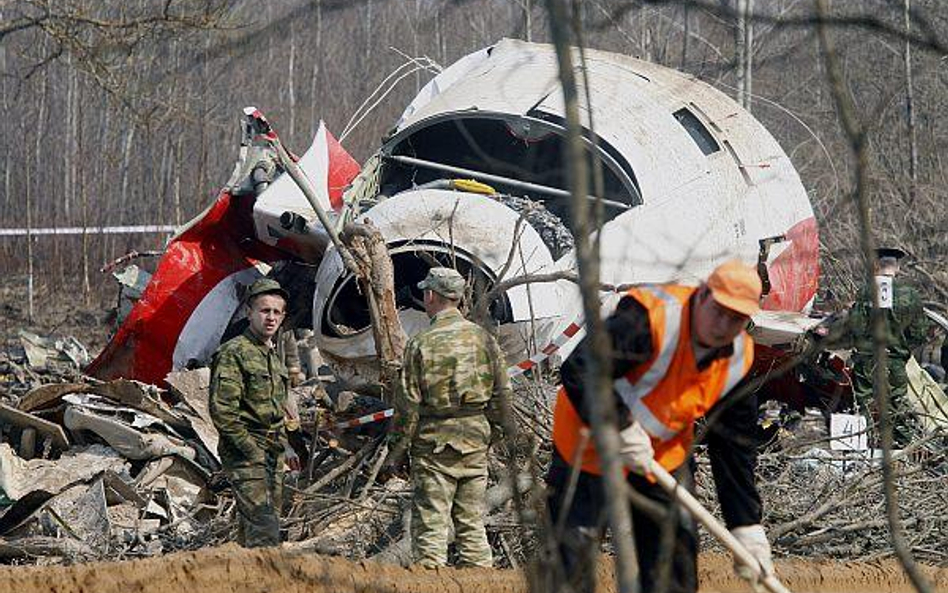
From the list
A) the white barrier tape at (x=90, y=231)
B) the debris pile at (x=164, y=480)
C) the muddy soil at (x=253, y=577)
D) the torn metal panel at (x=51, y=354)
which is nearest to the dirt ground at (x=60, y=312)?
the white barrier tape at (x=90, y=231)

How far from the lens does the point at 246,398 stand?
8.62 m

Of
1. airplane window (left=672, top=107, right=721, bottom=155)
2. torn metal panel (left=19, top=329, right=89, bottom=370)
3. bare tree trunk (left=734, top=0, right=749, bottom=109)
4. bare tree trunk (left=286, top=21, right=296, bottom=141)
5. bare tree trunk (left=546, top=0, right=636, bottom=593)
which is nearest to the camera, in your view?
bare tree trunk (left=546, top=0, right=636, bottom=593)

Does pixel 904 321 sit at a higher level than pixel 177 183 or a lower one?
lower

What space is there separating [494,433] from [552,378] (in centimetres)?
181

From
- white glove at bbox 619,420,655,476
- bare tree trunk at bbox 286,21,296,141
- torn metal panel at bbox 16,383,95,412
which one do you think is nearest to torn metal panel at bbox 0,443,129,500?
torn metal panel at bbox 16,383,95,412

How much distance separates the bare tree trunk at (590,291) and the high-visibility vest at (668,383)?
2279mm

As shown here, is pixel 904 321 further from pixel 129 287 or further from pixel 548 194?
pixel 129 287

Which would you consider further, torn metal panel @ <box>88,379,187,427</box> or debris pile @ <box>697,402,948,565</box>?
torn metal panel @ <box>88,379,187,427</box>

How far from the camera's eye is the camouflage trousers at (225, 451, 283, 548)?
849cm

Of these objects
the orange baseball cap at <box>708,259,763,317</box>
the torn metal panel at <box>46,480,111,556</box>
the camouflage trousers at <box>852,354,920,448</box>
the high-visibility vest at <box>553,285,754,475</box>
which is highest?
the orange baseball cap at <box>708,259,763,317</box>

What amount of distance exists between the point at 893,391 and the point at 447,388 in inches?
179

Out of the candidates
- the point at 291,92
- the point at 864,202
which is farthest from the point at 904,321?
the point at 291,92

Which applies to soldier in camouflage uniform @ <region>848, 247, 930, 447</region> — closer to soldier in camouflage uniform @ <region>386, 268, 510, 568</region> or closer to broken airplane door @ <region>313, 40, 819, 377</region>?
broken airplane door @ <region>313, 40, 819, 377</region>

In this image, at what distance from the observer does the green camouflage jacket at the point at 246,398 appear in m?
8.49
